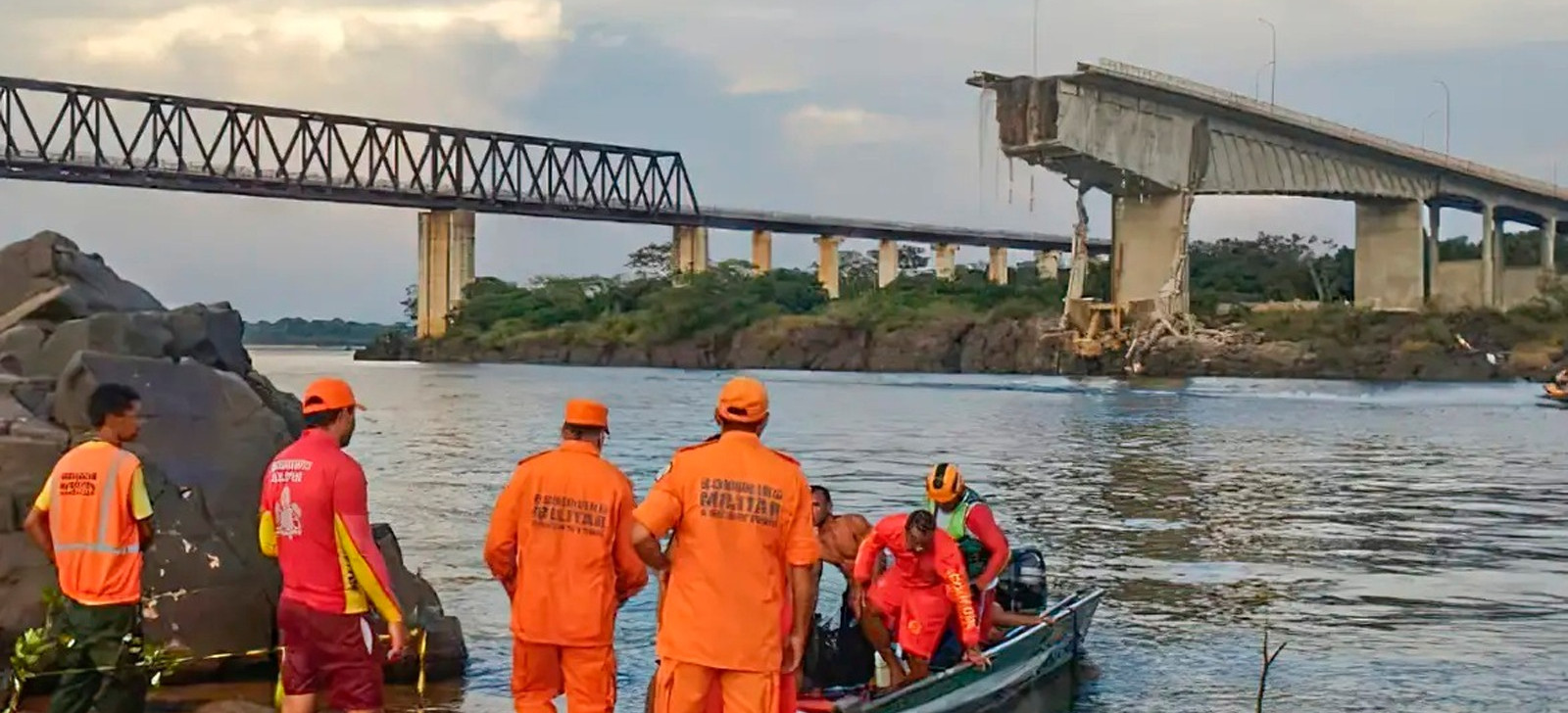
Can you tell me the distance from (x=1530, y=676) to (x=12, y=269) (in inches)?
550

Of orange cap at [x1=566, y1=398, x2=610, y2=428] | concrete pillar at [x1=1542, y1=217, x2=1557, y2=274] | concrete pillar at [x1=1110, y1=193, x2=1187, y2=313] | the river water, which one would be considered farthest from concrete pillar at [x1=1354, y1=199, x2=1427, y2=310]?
orange cap at [x1=566, y1=398, x2=610, y2=428]

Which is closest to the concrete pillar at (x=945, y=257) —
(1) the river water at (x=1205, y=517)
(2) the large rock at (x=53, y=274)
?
(1) the river water at (x=1205, y=517)

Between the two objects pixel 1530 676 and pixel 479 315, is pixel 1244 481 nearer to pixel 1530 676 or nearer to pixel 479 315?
pixel 1530 676

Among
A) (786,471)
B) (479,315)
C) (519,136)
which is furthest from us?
(479,315)

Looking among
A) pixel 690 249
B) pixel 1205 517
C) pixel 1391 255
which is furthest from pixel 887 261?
pixel 1205 517

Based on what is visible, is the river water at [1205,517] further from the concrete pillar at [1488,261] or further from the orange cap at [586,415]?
the concrete pillar at [1488,261]

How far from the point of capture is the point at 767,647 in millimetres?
7137

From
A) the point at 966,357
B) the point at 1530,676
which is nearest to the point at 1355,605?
the point at 1530,676

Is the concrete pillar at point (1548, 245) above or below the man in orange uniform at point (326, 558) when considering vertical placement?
above

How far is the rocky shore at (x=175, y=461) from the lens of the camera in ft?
40.4

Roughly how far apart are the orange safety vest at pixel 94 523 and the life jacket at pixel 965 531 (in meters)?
4.95

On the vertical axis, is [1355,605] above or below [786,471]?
below

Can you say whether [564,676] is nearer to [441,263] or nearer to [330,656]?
[330,656]

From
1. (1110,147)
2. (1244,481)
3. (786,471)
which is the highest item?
(1110,147)
